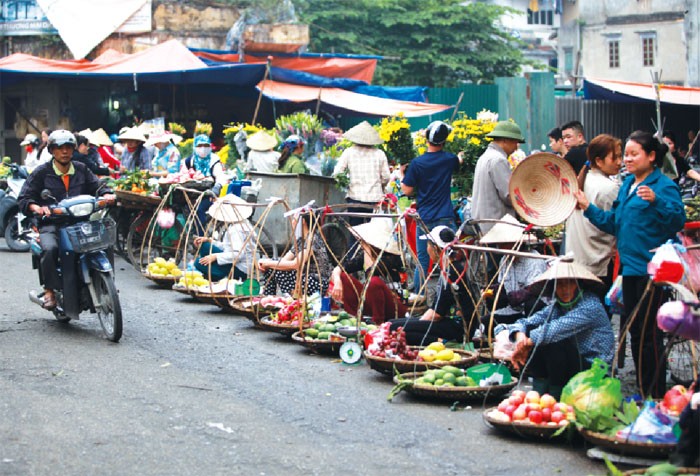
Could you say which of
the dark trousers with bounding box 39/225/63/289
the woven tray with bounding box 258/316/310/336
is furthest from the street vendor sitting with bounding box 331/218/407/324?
the dark trousers with bounding box 39/225/63/289

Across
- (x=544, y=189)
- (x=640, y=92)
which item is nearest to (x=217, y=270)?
(x=544, y=189)

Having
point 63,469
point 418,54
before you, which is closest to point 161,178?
point 63,469

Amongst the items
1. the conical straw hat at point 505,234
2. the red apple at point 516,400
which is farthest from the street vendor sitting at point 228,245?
the red apple at point 516,400

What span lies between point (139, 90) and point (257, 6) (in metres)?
4.00

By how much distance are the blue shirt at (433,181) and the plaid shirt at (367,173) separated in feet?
7.24

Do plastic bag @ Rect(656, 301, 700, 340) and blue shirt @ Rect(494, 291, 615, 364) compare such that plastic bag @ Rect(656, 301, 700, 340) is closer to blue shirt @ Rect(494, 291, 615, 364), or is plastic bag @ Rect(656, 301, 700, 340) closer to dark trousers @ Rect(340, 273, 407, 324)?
blue shirt @ Rect(494, 291, 615, 364)

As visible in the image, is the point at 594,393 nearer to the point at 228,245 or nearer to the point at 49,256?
the point at 49,256

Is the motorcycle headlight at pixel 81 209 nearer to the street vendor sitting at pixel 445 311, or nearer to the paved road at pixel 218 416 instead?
the paved road at pixel 218 416

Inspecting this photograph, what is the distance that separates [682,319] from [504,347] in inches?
63.3

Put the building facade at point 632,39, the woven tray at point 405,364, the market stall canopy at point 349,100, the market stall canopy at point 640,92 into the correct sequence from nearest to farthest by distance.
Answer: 1. the woven tray at point 405,364
2. the market stall canopy at point 640,92
3. the market stall canopy at point 349,100
4. the building facade at point 632,39

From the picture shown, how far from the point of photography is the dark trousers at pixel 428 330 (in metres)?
7.93

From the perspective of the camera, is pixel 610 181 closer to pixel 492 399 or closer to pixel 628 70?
pixel 492 399

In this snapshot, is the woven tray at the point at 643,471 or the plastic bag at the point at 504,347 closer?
the woven tray at the point at 643,471

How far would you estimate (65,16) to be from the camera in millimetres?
24844
